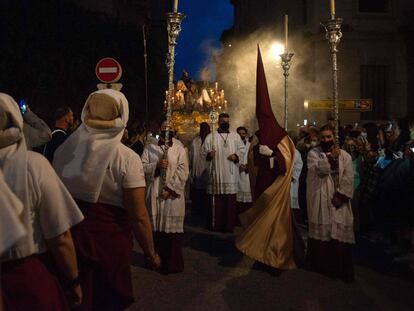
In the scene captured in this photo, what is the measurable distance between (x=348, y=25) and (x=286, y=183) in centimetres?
2059

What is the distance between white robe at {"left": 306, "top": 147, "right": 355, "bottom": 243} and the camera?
7.29 meters

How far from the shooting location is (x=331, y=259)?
7344mm

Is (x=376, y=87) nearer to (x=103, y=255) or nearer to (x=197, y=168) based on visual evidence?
(x=197, y=168)

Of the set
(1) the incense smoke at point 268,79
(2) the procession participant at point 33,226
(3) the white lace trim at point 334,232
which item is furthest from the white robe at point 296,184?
(1) the incense smoke at point 268,79

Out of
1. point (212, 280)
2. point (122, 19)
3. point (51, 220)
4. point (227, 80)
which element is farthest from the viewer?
point (122, 19)

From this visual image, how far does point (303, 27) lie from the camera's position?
2719cm

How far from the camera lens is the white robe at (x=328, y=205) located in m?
7.29

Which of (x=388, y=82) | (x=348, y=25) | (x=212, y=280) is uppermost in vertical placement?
(x=348, y=25)

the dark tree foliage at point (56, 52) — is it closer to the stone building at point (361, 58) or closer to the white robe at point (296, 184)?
the stone building at point (361, 58)

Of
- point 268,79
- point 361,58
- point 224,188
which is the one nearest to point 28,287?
point 224,188

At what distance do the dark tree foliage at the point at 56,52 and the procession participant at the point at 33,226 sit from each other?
21.6m

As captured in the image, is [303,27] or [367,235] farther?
[303,27]

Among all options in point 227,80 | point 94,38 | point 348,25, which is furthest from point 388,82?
point 94,38

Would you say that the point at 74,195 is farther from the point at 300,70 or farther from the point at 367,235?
the point at 300,70
